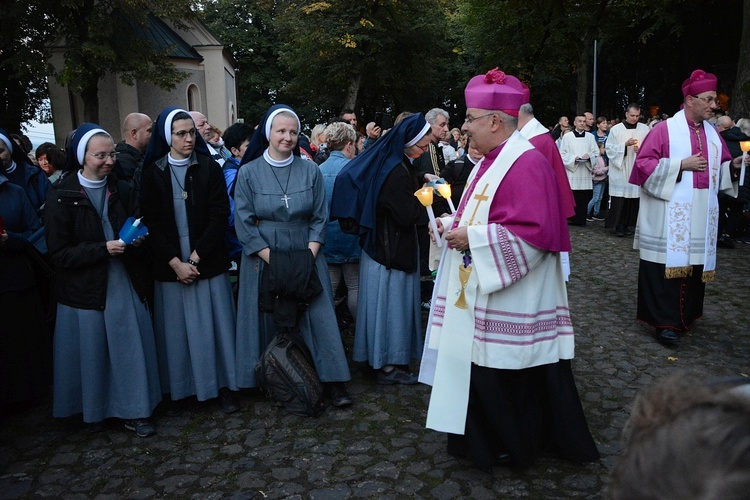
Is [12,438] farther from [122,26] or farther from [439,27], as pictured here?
[439,27]

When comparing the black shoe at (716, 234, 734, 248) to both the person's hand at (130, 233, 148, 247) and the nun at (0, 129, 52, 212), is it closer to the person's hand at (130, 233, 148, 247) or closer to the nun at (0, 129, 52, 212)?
the person's hand at (130, 233, 148, 247)

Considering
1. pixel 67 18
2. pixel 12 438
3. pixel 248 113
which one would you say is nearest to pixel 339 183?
pixel 12 438

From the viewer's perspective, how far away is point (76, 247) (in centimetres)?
415

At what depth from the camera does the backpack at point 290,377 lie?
4.49 metres

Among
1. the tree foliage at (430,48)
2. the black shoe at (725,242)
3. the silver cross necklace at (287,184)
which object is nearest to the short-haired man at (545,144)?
the silver cross necklace at (287,184)

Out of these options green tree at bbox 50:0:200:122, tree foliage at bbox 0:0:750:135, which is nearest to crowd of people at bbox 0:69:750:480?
tree foliage at bbox 0:0:750:135

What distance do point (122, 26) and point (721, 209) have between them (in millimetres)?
24284

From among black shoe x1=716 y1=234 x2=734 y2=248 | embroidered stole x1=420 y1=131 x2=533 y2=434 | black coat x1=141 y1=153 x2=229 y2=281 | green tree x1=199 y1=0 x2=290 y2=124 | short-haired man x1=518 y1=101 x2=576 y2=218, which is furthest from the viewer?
green tree x1=199 y1=0 x2=290 y2=124

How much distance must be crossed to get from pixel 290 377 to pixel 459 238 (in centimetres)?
174

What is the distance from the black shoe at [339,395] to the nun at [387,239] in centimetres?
39

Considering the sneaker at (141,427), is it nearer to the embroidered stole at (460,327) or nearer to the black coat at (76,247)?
the black coat at (76,247)

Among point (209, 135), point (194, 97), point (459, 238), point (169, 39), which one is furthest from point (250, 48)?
point (459, 238)

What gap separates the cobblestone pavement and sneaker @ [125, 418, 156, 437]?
0.06 metres

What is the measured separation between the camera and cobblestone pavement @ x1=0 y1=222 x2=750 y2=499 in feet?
11.8
